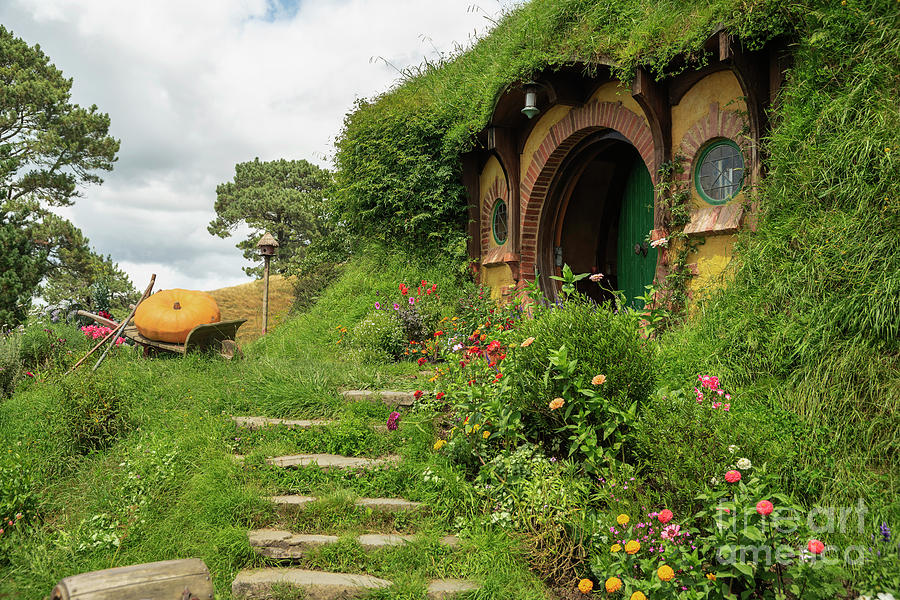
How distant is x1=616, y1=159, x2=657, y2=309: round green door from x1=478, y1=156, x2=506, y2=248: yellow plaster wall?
6.12 feet

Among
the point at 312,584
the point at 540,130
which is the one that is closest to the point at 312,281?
the point at 540,130

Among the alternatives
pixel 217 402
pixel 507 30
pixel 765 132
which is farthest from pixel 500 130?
pixel 217 402

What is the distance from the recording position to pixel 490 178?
8.80 meters

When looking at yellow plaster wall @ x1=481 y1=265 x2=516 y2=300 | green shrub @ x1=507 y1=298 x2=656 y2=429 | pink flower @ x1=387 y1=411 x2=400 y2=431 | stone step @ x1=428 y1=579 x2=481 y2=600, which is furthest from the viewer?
yellow plaster wall @ x1=481 y1=265 x2=516 y2=300

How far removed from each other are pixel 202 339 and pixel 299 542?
404cm

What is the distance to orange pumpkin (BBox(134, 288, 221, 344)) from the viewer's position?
684cm

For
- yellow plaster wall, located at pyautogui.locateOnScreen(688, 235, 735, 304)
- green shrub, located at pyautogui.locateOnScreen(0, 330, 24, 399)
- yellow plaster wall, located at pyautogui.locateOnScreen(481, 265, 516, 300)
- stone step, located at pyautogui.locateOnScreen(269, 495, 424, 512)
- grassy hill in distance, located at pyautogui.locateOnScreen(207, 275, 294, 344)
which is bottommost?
stone step, located at pyautogui.locateOnScreen(269, 495, 424, 512)

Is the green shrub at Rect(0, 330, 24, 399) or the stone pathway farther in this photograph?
the green shrub at Rect(0, 330, 24, 399)

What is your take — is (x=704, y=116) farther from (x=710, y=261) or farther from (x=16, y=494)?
(x=16, y=494)

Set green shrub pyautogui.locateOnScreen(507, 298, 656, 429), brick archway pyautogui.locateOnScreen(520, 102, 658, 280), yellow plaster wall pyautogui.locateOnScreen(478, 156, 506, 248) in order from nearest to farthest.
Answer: green shrub pyautogui.locateOnScreen(507, 298, 656, 429) → brick archway pyautogui.locateOnScreen(520, 102, 658, 280) → yellow plaster wall pyautogui.locateOnScreen(478, 156, 506, 248)

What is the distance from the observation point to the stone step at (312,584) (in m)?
2.96

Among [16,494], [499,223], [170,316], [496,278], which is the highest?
[499,223]
